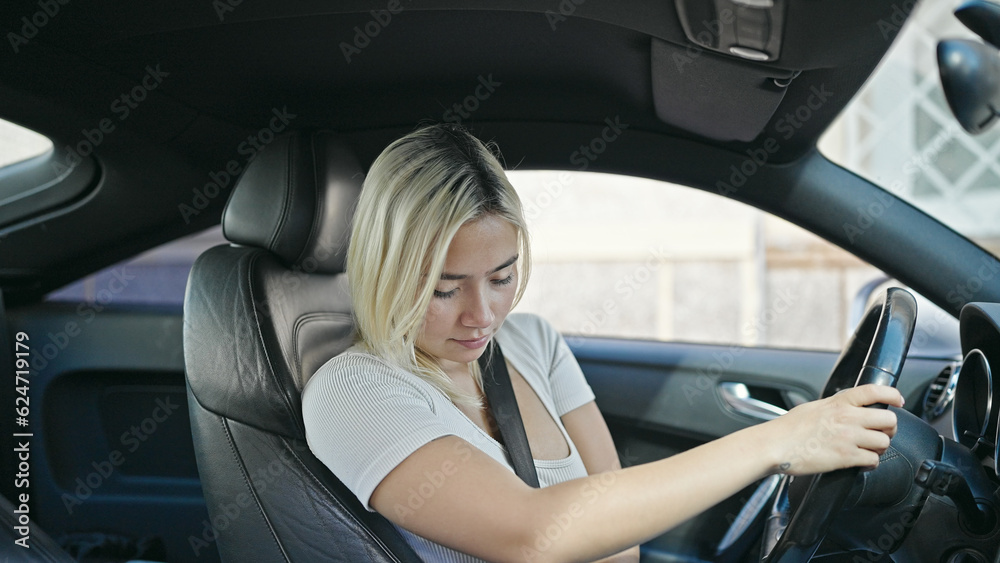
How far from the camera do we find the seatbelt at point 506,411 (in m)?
1.26

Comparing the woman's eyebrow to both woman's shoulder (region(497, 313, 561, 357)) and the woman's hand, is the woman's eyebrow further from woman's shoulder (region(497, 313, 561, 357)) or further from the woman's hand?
the woman's hand

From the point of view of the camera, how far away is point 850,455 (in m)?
0.92

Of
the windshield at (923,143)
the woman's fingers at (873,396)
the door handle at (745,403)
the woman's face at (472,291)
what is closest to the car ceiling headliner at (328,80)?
the woman's face at (472,291)

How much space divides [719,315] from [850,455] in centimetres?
404

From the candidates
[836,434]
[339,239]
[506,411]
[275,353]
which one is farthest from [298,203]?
[836,434]

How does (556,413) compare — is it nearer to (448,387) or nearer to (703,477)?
(448,387)

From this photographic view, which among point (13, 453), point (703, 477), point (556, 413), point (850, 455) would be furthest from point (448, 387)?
point (13, 453)

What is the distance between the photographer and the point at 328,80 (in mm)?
1473

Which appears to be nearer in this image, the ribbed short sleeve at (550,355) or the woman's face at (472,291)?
the woman's face at (472,291)

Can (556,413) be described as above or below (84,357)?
above

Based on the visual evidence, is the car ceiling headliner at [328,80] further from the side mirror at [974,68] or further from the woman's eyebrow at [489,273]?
the woman's eyebrow at [489,273]

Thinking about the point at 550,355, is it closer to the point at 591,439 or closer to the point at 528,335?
the point at 528,335

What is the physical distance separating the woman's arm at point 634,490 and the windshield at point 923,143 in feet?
15.0

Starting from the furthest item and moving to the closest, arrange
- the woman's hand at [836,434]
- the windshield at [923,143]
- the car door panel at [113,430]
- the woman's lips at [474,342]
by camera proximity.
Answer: the windshield at [923,143] → the car door panel at [113,430] → the woman's lips at [474,342] → the woman's hand at [836,434]
